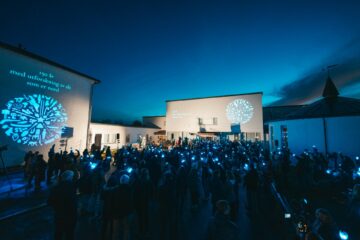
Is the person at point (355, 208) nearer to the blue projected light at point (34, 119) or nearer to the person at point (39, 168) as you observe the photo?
the person at point (39, 168)

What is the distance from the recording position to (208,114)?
1112 inches

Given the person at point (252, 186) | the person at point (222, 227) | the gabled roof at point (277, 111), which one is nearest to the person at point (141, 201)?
the person at point (222, 227)

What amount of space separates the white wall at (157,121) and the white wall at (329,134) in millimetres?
30459

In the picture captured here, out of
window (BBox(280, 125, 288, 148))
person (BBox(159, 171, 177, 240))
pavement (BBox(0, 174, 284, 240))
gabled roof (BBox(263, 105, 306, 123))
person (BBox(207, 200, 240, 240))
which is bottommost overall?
pavement (BBox(0, 174, 284, 240))

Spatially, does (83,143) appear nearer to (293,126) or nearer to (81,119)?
(81,119)

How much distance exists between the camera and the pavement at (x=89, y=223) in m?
4.32

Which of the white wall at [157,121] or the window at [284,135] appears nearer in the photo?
the window at [284,135]

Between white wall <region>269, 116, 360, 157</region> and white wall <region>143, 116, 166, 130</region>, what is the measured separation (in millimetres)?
30459

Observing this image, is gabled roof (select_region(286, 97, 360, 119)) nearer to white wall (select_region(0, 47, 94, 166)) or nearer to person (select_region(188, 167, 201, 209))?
person (select_region(188, 167, 201, 209))

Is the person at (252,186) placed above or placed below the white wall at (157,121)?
below

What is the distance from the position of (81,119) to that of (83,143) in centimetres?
277

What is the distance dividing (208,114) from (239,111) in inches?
215

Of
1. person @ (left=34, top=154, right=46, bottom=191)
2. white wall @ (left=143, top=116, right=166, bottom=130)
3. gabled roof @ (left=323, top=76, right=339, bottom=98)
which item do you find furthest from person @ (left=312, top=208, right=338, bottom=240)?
white wall @ (left=143, top=116, right=166, bottom=130)

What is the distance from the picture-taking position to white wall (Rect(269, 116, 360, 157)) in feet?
42.5
